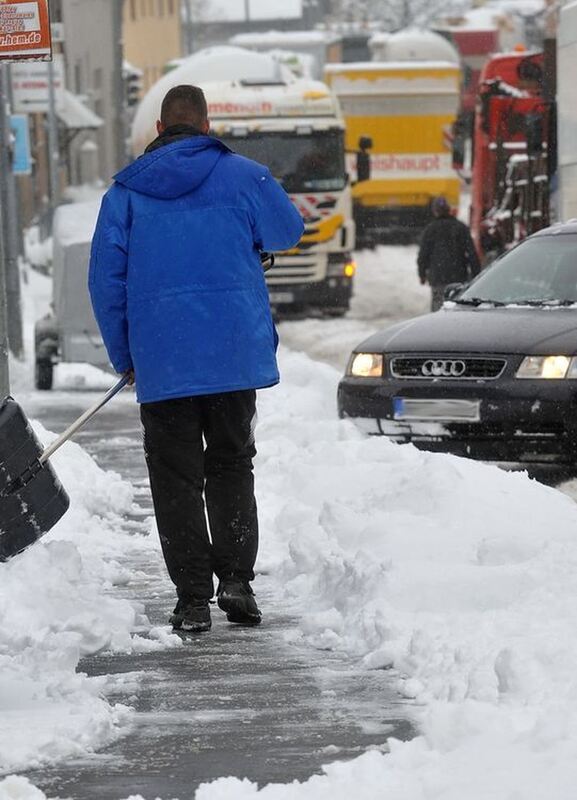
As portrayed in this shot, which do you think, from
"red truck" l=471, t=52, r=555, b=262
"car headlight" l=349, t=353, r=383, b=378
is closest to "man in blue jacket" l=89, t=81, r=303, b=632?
"car headlight" l=349, t=353, r=383, b=378

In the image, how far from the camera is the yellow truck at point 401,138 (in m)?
34.1

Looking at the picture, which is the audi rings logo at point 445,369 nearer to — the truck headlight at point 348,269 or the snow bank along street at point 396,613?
the snow bank along street at point 396,613

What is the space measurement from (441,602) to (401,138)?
28.3m

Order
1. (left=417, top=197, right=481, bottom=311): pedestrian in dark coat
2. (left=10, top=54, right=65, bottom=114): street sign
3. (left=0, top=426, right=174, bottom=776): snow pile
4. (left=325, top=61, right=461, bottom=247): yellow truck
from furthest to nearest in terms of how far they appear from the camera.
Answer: (left=325, top=61, right=461, bottom=247): yellow truck, (left=10, top=54, right=65, bottom=114): street sign, (left=417, top=197, right=481, bottom=311): pedestrian in dark coat, (left=0, top=426, right=174, bottom=776): snow pile

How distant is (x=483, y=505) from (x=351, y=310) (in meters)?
20.2

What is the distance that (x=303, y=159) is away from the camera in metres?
25.0

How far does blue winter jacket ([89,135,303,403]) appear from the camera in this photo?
662 centimetres

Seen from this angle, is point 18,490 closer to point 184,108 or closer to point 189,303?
point 189,303

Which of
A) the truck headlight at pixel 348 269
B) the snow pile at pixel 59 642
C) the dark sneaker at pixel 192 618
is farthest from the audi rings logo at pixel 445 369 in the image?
the truck headlight at pixel 348 269

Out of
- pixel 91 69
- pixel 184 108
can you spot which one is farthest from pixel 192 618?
pixel 91 69

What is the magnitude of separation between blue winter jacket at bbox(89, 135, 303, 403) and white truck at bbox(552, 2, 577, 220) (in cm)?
1312

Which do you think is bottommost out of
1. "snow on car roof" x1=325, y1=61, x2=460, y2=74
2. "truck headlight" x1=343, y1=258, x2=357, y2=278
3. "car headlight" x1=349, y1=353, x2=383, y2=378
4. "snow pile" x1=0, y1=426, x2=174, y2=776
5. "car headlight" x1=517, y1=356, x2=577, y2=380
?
"truck headlight" x1=343, y1=258, x2=357, y2=278

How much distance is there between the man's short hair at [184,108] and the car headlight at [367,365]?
185 inches

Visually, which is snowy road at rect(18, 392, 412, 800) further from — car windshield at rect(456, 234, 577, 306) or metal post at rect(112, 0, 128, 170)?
metal post at rect(112, 0, 128, 170)
